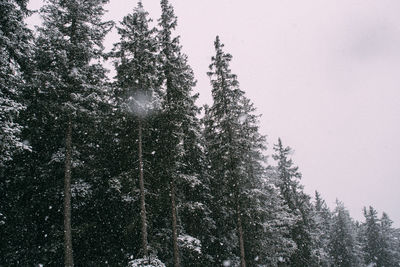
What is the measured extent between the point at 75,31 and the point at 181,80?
6750mm

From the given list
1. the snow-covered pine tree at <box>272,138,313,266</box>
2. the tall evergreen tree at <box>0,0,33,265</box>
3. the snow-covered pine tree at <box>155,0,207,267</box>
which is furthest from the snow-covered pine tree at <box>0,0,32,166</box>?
the snow-covered pine tree at <box>272,138,313,266</box>

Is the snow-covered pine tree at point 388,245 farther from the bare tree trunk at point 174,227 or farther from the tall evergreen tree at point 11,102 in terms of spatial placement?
the tall evergreen tree at point 11,102

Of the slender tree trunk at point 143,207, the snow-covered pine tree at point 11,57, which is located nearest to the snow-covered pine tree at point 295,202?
the slender tree trunk at point 143,207

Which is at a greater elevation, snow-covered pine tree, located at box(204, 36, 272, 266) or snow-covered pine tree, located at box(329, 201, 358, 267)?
snow-covered pine tree, located at box(204, 36, 272, 266)

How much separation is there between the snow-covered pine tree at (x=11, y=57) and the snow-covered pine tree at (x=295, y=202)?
2624cm

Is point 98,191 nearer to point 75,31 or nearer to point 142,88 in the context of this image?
point 142,88

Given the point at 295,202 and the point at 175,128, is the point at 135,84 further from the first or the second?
the point at 295,202

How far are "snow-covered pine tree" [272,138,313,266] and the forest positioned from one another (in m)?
10.9

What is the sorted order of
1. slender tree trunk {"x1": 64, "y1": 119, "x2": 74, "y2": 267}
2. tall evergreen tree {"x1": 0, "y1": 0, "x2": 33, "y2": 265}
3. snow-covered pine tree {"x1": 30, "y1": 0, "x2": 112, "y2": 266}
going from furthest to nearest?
snow-covered pine tree {"x1": 30, "y1": 0, "x2": 112, "y2": 266} → slender tree trunk {"x1": 64, "y1": 119, "x2": 74, "y2": 267} → tall evergreen tree {"x1": 0, "y1": 0, "x2": 33, "y2": 265}

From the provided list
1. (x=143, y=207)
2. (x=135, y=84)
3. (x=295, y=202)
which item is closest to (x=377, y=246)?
(x=295, y=202)

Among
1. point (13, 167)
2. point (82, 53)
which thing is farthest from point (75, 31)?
point (13, 167)

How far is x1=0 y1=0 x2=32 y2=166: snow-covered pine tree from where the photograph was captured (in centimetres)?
1122

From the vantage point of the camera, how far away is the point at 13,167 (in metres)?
16.6

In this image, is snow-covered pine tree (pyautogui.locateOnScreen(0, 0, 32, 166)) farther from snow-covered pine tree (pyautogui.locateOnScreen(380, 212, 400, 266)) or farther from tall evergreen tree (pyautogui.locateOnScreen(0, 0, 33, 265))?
snow-covered pine tree (pyautogui.locateOnScreen(380, 212, 400, 266))
